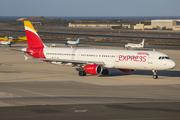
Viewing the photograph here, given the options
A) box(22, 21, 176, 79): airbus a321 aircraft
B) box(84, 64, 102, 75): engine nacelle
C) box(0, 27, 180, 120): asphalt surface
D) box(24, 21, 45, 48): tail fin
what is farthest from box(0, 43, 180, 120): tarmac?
box(24, 21, 45, 48): tail fin

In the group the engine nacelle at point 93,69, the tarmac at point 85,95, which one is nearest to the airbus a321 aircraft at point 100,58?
the engine nacelle at point 93,69

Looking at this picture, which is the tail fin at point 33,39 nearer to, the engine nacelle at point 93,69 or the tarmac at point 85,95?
the tarmac at point 85,95

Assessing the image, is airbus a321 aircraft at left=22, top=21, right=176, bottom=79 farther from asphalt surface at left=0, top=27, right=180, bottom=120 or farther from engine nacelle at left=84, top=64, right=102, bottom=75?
asphalt surface at left=0, top=27, right=180, bottom=120

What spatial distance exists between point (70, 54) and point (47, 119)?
26444mm

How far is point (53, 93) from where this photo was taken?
3184cm

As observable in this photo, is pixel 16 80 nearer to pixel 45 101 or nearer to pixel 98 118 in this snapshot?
pixel 45 101

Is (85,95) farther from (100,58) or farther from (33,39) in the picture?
(33,39)

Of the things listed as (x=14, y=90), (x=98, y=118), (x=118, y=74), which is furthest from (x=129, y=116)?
(x=118, y=74)

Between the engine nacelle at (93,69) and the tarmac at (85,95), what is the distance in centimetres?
102

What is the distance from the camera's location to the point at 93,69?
139 ft

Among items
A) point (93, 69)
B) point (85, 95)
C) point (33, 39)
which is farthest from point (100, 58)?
point (85, 95)

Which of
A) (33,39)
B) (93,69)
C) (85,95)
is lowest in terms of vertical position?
(85,95)

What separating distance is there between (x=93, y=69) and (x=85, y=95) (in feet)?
37.8

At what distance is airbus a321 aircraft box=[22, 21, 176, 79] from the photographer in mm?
41500
